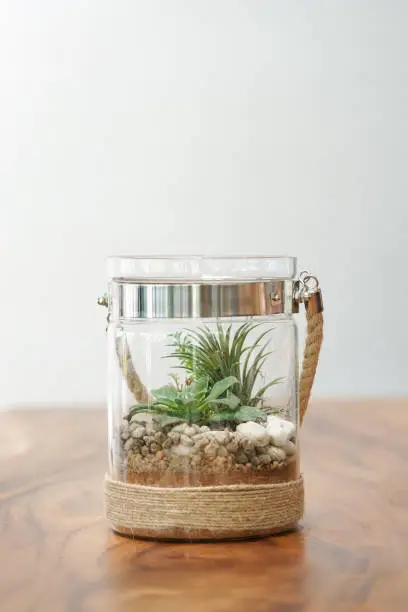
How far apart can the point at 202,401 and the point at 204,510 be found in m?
0.11

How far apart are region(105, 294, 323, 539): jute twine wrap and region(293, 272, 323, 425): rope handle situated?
0.11 meters

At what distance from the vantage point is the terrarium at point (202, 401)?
105 cm

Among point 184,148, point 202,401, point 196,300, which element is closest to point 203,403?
point 202,401

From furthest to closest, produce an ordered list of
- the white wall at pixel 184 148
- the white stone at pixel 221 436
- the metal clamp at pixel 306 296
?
the white wall at pixel 184 148 < the metal clamp at pixel 306 296 < the white stone at pixel 221 436

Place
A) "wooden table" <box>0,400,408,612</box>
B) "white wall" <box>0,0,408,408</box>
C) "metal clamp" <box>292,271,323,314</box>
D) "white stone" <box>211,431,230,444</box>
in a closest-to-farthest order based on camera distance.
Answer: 1. "wooden table" <box>0,400,408,612</box>
2. "white stone" <box>211,431,230,444</box>
3. "metal clamp" <box>292,271,323,314</box>
4. "white wall" <box>0,0,408,408</box>

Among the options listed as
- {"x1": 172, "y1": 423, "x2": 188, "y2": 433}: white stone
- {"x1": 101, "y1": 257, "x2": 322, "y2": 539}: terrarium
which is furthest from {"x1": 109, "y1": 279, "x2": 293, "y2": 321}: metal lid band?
{"x1": 172, "y1": 423, "x2": 188, "y2": 433}: white stone

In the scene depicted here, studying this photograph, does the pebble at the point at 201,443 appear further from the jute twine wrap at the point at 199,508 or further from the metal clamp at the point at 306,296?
the metal clamp at the point at 306,296

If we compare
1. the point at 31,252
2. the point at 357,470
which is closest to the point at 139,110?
the point at 31,252

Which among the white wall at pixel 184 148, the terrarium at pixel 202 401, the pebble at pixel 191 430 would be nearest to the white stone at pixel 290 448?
the terrarium at pixel 202 401

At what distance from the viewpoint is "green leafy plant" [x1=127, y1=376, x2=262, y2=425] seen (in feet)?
3.43

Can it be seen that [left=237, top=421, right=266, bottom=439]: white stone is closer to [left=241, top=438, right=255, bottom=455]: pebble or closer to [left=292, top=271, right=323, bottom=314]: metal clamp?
[left=241, top=438, right=255, bottom=455]: pebble

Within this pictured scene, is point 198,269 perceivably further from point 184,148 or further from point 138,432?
point 184,148

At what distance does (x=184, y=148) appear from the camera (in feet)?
13.9

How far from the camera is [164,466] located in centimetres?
106
